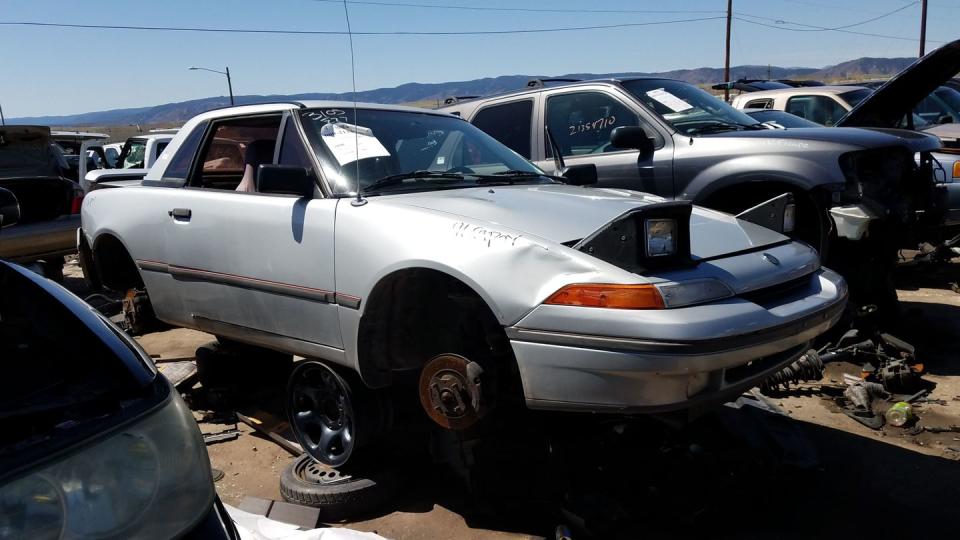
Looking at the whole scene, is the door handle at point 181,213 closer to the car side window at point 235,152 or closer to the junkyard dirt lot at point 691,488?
the car side window at point 235,152

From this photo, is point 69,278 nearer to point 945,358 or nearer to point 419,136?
point 419,136

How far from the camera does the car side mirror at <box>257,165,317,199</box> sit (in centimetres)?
320

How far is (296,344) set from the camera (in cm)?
342

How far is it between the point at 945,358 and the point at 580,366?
3.76 meters

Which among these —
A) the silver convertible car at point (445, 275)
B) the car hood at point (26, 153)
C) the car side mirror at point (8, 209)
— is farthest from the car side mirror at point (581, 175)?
the car hood at point (26, 153)

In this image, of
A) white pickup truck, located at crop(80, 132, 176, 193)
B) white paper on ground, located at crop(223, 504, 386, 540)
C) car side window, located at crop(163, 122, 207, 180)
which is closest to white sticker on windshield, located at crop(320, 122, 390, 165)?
car side window, located at crop(163, 122, 207, 180)

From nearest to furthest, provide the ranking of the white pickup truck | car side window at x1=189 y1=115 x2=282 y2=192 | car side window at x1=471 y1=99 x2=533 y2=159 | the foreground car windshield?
1. the foreground car windshield
2. car side window at x1=189 y1=115 x2=282 y2=192
3. the white pickup truck
4. car side window at x1=471 y1=99 x2=533 y2=159

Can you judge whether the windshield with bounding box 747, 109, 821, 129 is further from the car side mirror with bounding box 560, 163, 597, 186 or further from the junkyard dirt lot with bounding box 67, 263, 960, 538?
the junkyard dirt lot with bounding box 67, 263, 960, 538

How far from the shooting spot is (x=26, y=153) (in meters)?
8.55

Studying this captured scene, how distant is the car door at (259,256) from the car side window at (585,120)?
255 centimetres

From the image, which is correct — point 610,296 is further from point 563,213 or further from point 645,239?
point 563,213

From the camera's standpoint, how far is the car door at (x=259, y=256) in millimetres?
3254

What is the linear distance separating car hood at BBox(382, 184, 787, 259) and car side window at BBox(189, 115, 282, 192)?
1.35m

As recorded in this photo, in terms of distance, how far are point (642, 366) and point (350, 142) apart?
→ 1927 millimetres
